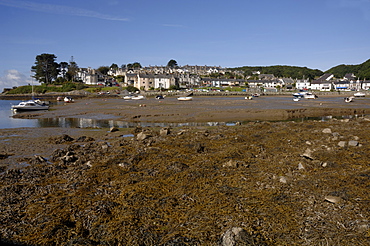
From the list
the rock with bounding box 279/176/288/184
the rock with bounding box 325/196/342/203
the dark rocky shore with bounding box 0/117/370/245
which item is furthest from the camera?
the rock with bounding box 279/176/288/184

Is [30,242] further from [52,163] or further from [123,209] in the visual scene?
[52,163]

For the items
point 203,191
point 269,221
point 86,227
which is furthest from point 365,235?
point 86,227

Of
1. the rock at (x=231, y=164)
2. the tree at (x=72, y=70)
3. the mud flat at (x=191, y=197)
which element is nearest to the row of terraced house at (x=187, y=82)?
the tree at (x=72, y=70)

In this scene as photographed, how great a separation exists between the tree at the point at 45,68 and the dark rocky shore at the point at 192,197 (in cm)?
14405

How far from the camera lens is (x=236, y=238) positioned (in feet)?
19.7

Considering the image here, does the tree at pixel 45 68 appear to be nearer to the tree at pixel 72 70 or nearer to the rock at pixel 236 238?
the tree at pixel 72 70

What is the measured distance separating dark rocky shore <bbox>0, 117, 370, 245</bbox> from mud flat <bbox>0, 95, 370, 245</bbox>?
0.09 feet

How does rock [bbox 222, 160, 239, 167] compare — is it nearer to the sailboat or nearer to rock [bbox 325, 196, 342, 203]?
rock [bbox 325, 196, 342, 203]

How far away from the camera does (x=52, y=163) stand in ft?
44.8

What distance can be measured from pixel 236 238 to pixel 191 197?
268 centimetres

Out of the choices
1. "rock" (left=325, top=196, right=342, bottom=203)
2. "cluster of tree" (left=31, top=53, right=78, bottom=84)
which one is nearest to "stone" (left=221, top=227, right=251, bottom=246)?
"rock" (left=325, top=196, right=342, bottom=203)

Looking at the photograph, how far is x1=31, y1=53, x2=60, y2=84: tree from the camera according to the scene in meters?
141

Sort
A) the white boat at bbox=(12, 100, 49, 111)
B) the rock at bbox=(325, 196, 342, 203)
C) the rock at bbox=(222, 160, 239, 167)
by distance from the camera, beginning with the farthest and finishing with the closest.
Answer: the white boat at bbox=(12, 100, 49, 111), the rock at bbox=(222, 160, 239, 167), the rock at bbox=(325, 196, 342, 203)

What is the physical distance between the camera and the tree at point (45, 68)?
462 ft
